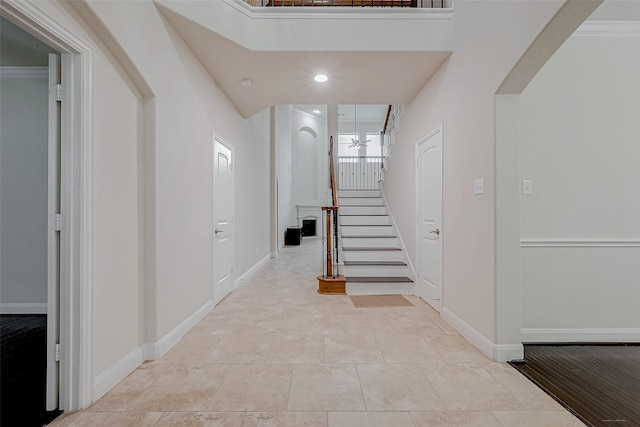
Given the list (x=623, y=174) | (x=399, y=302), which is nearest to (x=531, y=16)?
(x=623, y=174)

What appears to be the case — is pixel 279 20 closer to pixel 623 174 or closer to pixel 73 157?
pixel 73 157

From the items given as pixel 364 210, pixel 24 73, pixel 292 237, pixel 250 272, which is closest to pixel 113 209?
pixel 24 73

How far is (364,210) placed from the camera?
594 cm

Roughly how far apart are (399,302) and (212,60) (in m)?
3.44

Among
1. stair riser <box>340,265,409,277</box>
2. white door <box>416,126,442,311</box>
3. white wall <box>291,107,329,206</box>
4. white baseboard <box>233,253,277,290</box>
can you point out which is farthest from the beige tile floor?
white wall <box>291,107,329,206</box>

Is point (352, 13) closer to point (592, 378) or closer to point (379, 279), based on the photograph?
point (379, 279)

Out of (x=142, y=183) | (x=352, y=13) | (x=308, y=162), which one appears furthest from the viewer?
(x=308, y=162)

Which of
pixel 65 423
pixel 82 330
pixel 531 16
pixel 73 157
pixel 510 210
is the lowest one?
pixel 65 423

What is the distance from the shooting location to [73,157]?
175cm

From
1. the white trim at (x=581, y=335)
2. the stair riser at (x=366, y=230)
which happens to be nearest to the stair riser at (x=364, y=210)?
the stair riser at (x=366, y=230)

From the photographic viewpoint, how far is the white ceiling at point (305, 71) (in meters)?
2.93

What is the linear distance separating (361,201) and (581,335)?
13.7 ft

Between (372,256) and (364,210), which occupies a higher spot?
(364,210)

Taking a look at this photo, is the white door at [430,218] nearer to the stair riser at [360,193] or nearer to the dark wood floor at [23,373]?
the stair riser at [360,193]
